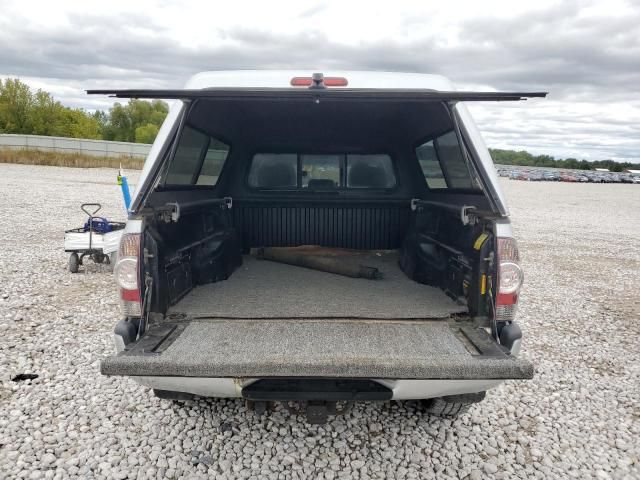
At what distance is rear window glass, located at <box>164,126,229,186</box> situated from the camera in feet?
12.9

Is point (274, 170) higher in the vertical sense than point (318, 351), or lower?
higher

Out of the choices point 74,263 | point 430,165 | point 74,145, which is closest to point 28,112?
point 74,145

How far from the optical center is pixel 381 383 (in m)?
2.57

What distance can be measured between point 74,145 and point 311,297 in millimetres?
50231

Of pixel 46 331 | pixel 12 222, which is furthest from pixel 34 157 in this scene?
pixel 46 331

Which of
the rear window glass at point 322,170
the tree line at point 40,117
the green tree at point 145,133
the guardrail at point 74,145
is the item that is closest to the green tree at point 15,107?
the tree line at point 40,117

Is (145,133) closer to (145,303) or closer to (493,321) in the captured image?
(145,303)

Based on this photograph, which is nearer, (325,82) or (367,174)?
(325,82)

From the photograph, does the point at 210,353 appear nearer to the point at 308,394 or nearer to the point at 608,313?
the point at 308,394

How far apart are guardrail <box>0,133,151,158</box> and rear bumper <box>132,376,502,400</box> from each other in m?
46.4

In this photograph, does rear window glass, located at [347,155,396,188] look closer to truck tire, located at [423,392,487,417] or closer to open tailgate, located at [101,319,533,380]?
open tailgate, located at [101,319,533,380]

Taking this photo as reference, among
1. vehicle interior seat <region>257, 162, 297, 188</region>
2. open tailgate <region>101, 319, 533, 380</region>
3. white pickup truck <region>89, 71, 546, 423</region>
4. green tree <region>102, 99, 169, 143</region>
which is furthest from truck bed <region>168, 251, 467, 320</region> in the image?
green tree <region>102, 99, 169, 143</region>

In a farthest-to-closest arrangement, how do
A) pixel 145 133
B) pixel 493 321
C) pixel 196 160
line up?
1. pixel 145 133
2. pixel 196 160
3. pixel 493 321

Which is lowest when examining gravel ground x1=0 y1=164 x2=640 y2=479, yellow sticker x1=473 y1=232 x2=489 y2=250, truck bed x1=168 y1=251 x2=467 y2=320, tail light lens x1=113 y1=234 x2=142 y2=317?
gravel ground x1=0 y1=164 x2=640 y2=479
